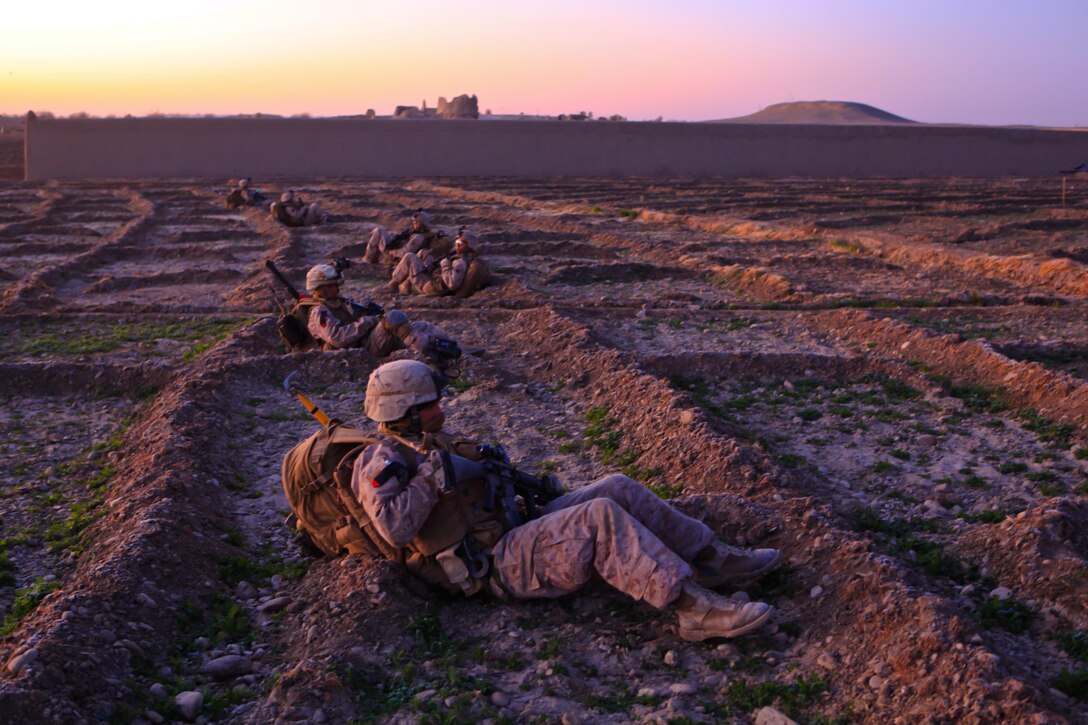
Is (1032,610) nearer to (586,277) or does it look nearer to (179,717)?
(179,717)

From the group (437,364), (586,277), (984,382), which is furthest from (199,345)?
(984,382)

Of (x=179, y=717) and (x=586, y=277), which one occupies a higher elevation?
(x=586, y=277)

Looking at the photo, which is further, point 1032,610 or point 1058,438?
point 1058,438

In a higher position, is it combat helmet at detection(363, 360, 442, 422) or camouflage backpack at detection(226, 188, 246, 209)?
camouflage backpack at detection(226, 188, 246, 209)

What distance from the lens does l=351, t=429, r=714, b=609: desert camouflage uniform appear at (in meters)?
3.86

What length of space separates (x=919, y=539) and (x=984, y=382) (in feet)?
10.5

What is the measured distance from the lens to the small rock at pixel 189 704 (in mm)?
3670

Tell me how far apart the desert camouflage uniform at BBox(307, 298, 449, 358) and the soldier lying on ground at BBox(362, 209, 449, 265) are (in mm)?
3656

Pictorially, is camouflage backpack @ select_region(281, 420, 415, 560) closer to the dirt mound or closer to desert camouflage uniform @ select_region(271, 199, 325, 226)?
desert camouflage uniform @ select_region(271, 199, 325, 226)

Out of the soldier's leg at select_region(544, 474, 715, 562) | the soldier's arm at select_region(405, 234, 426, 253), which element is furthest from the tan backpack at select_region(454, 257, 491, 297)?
the soldier's leg at select_region(544, 474, 715, 562)

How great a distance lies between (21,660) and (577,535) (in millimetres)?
2005

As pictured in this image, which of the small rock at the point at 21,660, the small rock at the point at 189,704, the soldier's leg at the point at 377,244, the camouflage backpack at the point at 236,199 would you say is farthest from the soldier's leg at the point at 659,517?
the camouflage backpack at the point at 236,199

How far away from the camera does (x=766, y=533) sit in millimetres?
4695

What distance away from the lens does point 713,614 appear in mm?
3809
